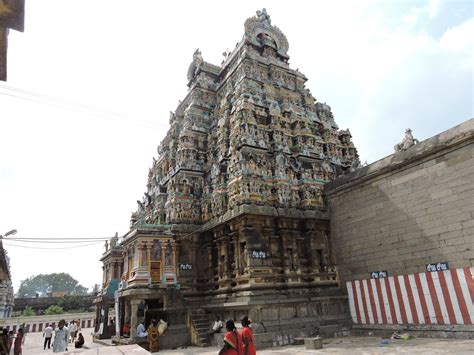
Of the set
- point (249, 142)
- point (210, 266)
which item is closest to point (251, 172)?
point (249, 142)

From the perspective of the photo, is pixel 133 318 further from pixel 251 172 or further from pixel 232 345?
pixel 232 345

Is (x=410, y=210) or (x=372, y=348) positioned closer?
(x=372, y=348)

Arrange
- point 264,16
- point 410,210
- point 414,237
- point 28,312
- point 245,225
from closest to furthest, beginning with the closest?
1. point 414,237
2. point 410,210
3. point 245,225
4. point 264,16
5. point 28,312

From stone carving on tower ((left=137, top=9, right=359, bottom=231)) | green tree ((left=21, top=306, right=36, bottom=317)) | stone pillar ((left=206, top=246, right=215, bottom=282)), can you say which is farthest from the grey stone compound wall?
green tree ((left=21, top=306, right=36, bottom=317))

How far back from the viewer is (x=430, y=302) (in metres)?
13.3

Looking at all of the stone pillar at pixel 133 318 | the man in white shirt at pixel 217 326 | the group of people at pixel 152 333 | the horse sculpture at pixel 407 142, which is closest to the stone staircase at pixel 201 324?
the man in white shirt at pixel 217 326

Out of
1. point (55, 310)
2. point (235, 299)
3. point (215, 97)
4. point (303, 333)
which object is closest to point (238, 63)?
point (215, 97)

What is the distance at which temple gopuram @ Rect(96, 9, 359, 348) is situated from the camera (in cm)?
1617

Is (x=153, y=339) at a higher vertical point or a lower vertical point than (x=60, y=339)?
lower

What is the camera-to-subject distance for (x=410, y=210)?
14562 millimetres

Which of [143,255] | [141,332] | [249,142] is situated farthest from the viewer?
[249,142]

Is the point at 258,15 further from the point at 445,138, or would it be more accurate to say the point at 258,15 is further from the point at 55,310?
the point at 55,310

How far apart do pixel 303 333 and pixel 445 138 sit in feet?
34.5

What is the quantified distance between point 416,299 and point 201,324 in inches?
404
